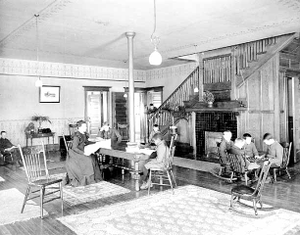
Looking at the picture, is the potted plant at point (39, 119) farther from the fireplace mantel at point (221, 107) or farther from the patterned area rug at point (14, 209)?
the patterned area rug at point (14, 209)

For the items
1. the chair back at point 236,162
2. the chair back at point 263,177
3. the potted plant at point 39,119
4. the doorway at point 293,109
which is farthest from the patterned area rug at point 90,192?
the potted plant at point 39,119

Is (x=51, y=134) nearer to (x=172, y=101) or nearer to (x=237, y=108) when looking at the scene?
(x=172, y=101)

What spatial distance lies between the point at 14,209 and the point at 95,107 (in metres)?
8.57

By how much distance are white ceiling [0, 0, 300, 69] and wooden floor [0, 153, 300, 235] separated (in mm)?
3548

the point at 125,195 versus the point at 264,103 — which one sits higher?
the point at 264,103

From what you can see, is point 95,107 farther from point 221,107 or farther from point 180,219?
point 180,219

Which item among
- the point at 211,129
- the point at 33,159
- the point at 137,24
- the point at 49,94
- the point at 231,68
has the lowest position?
the point at 33,159

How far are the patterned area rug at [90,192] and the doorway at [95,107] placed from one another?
6.86 meters

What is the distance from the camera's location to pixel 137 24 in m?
6.69

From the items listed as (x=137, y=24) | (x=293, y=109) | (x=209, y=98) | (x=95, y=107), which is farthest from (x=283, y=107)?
(x=95, y=107)

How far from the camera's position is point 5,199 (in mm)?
5500

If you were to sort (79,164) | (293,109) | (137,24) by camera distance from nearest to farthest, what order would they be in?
(79,164), (137,24), (293,109)

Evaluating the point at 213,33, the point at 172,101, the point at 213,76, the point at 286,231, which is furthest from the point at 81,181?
the point at 172,101

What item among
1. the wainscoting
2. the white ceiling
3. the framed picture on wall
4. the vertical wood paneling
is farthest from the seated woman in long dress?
the framed picture on wall
